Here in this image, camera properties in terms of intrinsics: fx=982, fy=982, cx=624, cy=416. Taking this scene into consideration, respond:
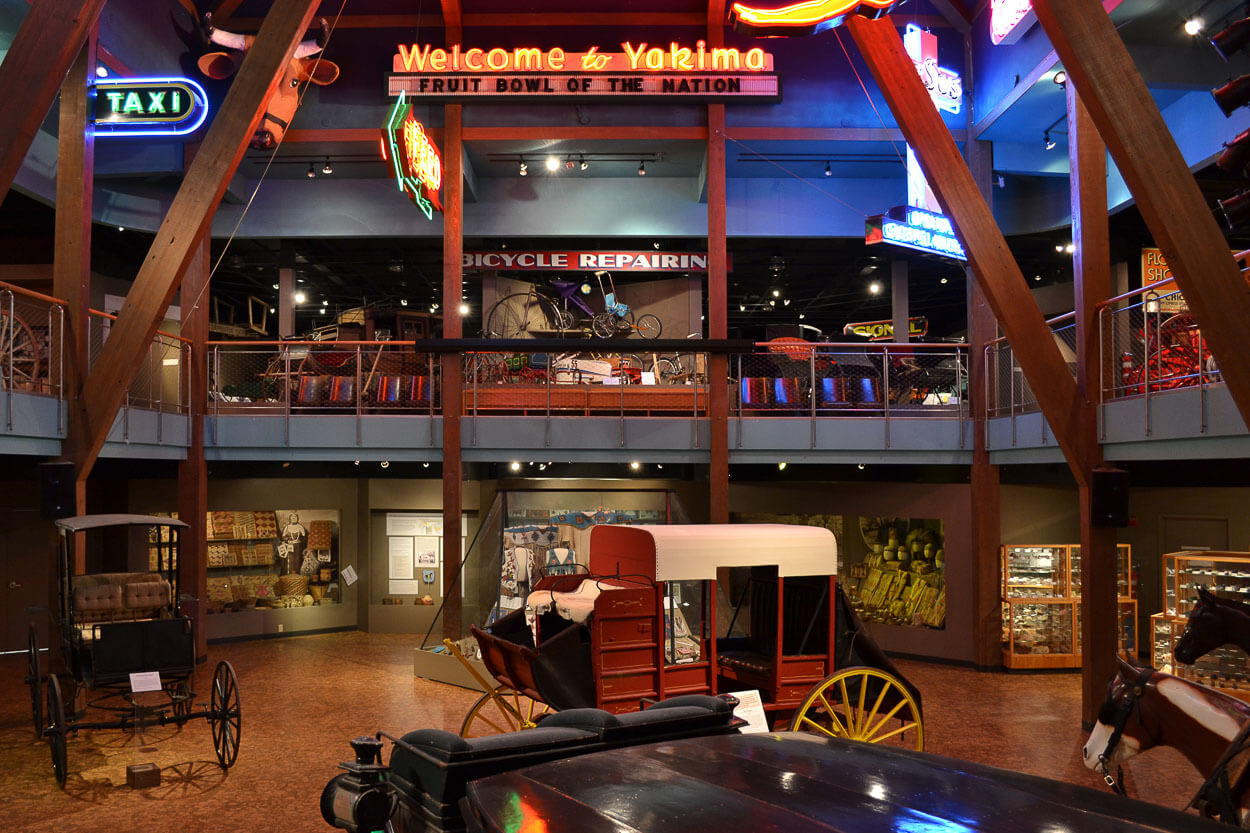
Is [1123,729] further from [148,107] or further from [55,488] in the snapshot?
[148,107]

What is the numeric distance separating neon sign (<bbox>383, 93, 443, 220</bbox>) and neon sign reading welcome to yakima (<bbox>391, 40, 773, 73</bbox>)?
1.09 metres

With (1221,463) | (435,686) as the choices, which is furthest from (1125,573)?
(435,686)

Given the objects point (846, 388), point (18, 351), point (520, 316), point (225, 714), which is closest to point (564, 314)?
point (520, 316)

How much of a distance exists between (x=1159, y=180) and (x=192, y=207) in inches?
360

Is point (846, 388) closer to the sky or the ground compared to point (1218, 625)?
closer to the sky

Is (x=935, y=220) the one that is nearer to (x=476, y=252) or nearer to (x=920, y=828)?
(x=476, y=252)

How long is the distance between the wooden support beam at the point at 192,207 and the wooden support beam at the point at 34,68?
184 centimetres

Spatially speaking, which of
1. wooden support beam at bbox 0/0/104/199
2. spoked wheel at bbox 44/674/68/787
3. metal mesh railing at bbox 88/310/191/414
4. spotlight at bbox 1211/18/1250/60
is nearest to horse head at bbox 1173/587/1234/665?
spotlight at bbox 1211/18/1250/60

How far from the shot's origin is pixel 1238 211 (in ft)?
17.7

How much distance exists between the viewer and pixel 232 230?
1590 cm

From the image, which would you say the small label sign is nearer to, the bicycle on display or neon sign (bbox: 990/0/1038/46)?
the bicycle on display

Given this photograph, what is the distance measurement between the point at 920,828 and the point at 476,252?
51.2 ft

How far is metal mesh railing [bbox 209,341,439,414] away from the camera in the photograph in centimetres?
1391

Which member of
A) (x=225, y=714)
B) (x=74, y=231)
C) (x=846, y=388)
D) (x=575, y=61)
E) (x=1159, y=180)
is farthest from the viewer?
(x=846, y=388)
